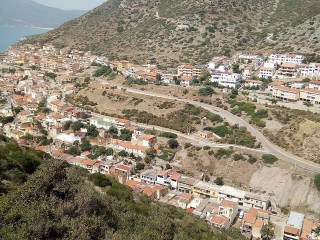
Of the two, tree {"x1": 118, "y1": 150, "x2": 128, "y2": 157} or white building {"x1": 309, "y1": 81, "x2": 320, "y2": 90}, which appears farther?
white building {"x1": 309, "y1": 81, "x2": 320, "y2": 90}

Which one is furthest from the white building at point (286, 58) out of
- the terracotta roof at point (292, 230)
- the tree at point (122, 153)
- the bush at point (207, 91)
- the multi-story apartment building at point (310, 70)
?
the terracotta roof at point (292, 230)

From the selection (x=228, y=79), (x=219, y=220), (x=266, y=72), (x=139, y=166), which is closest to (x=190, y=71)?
(x=228, y=79)

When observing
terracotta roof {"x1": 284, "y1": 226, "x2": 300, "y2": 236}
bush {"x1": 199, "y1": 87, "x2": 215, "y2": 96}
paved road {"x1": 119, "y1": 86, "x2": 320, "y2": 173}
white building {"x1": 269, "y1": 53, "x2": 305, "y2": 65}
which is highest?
white building {"x1": 269, "y1": 53, "x2": 305, "y2": 65}

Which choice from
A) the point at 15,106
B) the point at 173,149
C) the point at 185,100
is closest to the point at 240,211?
the point at 173,149

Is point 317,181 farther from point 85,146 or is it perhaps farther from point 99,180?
point 85,146

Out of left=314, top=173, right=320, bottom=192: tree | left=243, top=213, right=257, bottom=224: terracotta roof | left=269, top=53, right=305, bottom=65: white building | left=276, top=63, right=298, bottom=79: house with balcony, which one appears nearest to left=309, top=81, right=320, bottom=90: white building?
left=276, top=63, right=298, bottom=79: house with balcony

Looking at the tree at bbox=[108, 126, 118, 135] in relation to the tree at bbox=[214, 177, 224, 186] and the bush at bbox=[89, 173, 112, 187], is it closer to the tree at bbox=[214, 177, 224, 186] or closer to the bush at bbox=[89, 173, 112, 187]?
the tree at bbox=[214, 177, 224, 186]

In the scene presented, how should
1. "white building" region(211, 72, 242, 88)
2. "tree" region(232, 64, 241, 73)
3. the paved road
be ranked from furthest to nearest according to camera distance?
1. "tree" region(232, 64, 241, 73)
2. "white building" region(211, 72, 242, 88)
3. the paved road
